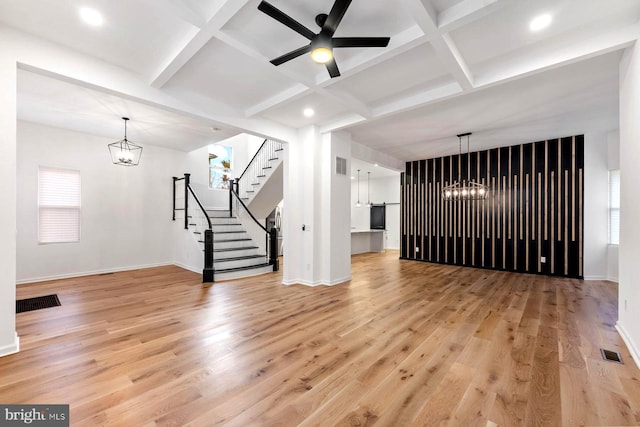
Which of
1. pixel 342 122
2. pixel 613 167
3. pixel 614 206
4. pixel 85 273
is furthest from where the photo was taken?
pixel 85 273

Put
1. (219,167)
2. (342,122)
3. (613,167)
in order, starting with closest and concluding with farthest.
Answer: (342,122) < (613,167) < (219,167)

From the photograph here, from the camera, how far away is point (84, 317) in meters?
3.52

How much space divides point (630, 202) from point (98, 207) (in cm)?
906

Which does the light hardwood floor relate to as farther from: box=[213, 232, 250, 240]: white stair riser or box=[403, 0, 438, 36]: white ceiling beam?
box=[403, 0, 438, 36]: white ceiling beam

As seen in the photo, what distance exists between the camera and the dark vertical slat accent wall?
6.01 meters

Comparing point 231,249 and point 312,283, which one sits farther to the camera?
point 231,249

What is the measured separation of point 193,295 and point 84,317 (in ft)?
4.56

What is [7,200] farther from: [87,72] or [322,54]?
[322,54]

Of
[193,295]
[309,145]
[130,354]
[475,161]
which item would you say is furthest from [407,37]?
[475,161]

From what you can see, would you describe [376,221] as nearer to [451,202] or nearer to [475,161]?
[451,202]

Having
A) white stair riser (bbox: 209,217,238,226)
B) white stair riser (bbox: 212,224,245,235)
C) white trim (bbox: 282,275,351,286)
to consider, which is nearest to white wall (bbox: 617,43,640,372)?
white trim (bbox: 282,275,351,286)

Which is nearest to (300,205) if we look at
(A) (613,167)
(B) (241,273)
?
(B) (241,273)

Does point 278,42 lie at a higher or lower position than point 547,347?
higher

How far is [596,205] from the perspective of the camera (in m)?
5.71
